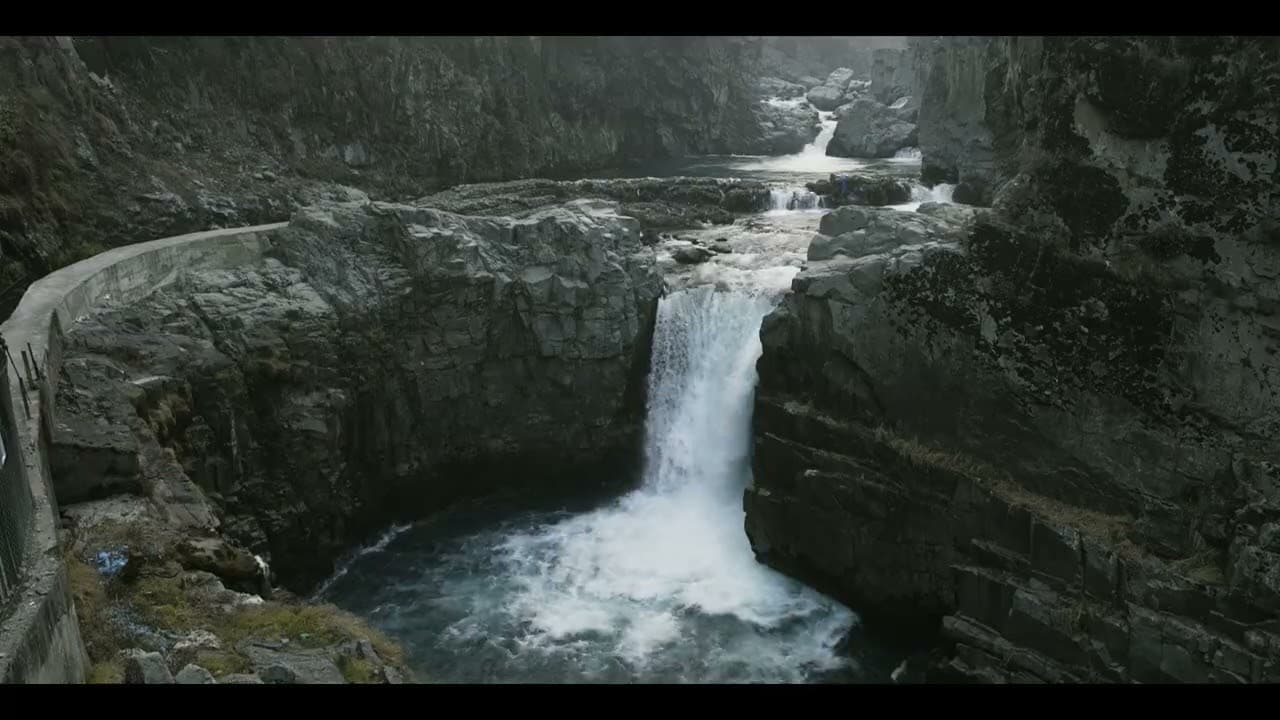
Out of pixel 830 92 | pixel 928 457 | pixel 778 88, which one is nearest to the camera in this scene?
pixel 928 457

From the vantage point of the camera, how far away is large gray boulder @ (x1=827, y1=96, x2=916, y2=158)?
66.7 metres

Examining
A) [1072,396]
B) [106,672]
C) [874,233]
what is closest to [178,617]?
[106,672]

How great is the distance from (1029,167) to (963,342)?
4.02 meters

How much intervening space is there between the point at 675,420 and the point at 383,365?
830cm

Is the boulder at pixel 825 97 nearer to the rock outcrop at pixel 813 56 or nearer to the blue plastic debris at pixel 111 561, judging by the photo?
the rock outcrop at pixel 813 56

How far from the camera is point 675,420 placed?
26703 mm

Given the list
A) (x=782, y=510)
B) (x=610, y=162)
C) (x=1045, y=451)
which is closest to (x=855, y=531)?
(x=782, y=510)

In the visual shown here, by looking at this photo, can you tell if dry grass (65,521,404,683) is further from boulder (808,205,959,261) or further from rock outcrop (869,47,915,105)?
rock outcrop (869,47,915,105)

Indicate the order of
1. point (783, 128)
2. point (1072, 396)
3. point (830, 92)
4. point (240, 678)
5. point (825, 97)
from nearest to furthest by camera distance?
point (240, 678) → point (1072, 396) → point (783, 128) → point (825, 97) → point (830, 92)

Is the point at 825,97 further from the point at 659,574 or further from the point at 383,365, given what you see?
the point at 659,574

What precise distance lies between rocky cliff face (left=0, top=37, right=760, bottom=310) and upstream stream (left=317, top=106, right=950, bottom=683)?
12041mm

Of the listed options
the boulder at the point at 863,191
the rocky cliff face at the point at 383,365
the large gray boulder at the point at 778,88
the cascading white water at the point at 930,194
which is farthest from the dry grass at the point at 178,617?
the large gray boulder at the point at 778,88

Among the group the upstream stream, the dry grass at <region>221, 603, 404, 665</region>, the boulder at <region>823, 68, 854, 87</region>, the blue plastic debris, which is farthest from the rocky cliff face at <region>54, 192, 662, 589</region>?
the boulder at <region>823, 68, 854, 87</region>

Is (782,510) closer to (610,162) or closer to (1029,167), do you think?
(1029,167)
